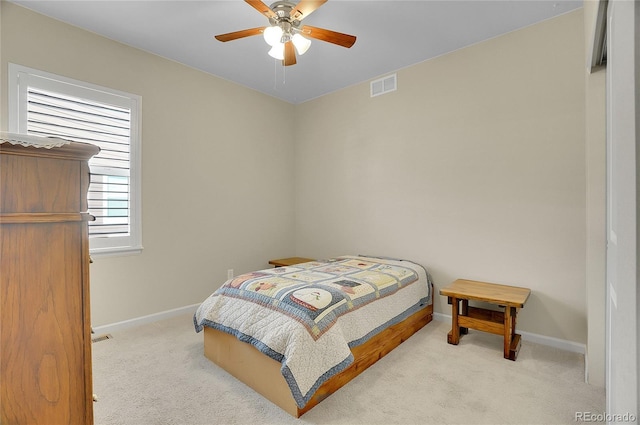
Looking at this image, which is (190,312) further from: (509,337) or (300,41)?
(509,337)

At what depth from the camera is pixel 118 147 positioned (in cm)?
301

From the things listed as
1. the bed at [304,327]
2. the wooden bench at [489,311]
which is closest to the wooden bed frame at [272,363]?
the bed at [304,327]

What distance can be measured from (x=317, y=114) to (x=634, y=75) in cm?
390

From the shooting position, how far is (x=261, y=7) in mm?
2020

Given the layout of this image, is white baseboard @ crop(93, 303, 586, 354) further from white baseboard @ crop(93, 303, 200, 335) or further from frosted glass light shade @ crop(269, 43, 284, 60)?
frosted glass light shade @ crop(269, 43, 284, 60)

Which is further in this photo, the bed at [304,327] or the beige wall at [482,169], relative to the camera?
the beige wall at [482,169]

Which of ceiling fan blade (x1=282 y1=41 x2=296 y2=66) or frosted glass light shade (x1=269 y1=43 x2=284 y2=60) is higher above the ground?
ceiling fan blade (x1=282 y1=41 x2=296 y2=66)

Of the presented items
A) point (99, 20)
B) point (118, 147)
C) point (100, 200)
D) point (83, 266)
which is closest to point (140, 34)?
point (99, 20)

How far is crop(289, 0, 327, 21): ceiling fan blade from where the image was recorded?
1963mm

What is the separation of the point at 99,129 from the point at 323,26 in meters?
Answer: 2.23

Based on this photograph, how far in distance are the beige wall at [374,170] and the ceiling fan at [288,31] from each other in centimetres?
144

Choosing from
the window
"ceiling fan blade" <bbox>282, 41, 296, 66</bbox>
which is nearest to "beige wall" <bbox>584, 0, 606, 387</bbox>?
"ceiling fan blade" <bbox>282, 41, 296, 66</bbox>

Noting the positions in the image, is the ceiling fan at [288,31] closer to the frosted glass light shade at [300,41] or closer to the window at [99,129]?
the frosted glass light shade at [300,41]

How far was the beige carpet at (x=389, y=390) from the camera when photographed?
1.77 metres
